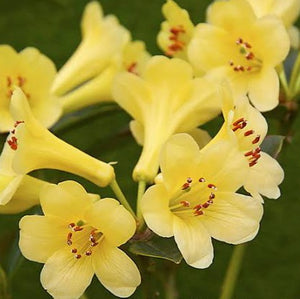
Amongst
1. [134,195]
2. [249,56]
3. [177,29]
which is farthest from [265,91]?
[134,195]

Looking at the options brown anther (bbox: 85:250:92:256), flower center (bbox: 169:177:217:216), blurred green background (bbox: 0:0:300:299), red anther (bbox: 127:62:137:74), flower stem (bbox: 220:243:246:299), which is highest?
flower center (bbox: 169:177:217:216)

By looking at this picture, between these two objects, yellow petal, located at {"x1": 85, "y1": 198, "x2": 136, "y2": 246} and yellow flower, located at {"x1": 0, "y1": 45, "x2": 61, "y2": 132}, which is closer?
yellow petal, located at {"x1": 85, "y1": 198, "x2": 136, "y2": 246}

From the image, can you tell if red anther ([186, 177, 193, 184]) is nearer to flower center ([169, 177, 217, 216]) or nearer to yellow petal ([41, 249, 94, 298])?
flower center ([169, 177, 217, 216])

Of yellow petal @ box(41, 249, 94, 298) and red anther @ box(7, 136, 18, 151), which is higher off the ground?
red anther @ box(7, 136, 18, 151)

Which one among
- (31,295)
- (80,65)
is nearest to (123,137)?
(80,65)

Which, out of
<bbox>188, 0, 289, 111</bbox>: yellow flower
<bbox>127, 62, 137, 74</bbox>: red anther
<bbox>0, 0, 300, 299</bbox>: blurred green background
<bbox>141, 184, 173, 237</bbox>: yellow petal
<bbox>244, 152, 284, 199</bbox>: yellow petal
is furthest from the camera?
<bbox>0, 0, 300, 299</bbox>: blurred green background

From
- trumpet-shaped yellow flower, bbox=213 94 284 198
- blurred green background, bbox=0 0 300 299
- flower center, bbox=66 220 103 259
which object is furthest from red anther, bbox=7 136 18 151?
blurred green background, bbox=0 0 300 299

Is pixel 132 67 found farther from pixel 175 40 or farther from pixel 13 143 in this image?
pixel 13 143

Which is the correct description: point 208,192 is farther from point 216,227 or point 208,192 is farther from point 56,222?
point 56,222
